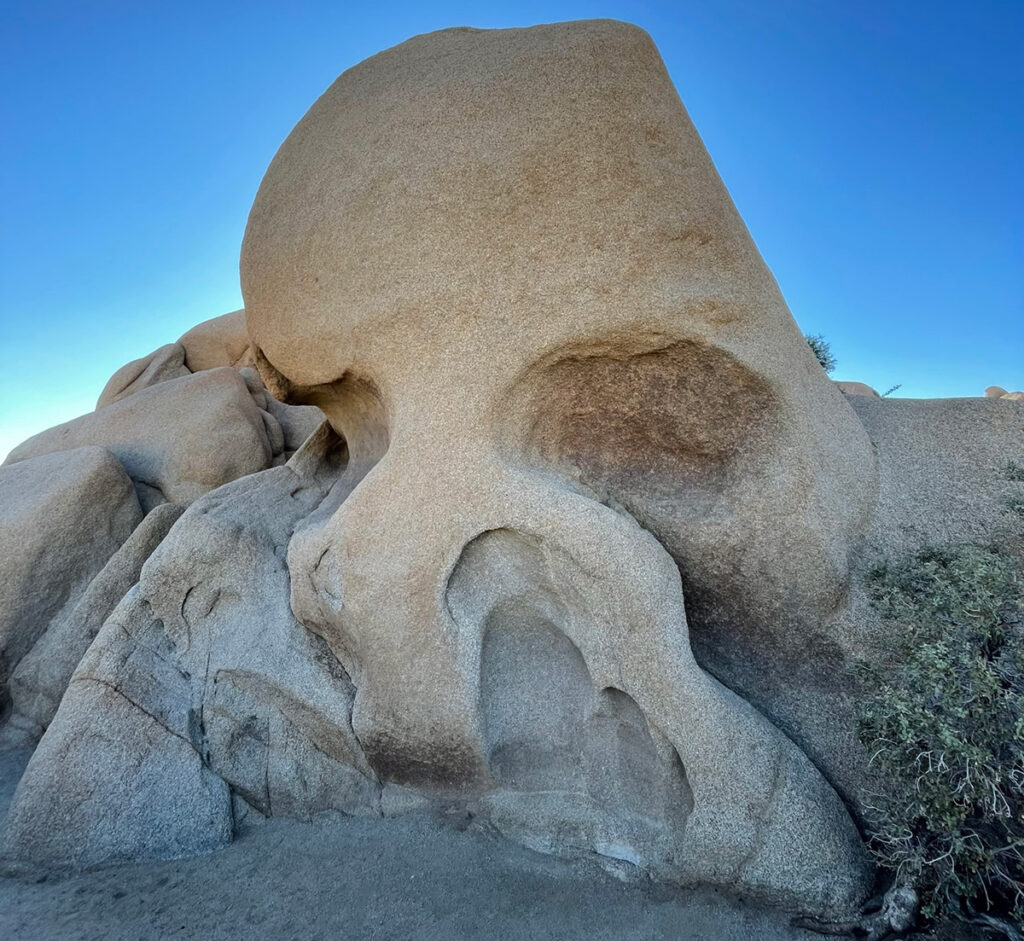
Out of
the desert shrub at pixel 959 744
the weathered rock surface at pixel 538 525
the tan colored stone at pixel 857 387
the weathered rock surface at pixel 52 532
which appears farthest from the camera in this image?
the tan colored stone at pixel 857 387

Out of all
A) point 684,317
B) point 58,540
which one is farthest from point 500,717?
point 58,540

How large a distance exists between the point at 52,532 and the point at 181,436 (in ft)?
6.41

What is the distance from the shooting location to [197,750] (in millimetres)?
4203

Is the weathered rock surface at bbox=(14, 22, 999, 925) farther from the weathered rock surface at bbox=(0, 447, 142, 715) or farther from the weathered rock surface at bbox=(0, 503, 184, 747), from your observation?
the weathered rock surface at bbox=(0, 447, 142, 715)

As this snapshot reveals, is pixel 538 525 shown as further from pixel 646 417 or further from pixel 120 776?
pixel 120 776

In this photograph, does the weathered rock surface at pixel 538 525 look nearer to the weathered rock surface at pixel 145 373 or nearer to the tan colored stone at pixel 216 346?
the weathered rock surface at pixel 145 373

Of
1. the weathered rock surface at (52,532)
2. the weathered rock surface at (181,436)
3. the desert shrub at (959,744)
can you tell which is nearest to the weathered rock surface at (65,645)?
the weathered rock surface at (52,532)

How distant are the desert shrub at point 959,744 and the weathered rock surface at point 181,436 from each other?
6.83m

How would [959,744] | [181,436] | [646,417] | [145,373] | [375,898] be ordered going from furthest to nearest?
[145,373]
[181,436]
[646,417]
[375,898]
[959,744]

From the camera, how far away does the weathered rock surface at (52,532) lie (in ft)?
18.9

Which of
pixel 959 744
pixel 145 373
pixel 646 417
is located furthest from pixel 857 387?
pixel 145 373

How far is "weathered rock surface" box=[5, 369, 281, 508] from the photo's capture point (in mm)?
7398

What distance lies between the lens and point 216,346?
11.0 m

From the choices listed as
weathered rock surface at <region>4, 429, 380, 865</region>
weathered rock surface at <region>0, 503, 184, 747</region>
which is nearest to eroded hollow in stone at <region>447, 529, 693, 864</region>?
weathered rock surface at <region>4, 429, 380, 865</region>
